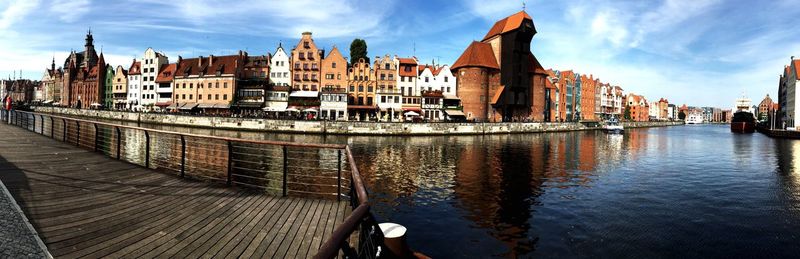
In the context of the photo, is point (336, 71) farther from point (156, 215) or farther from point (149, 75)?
point (156, 215)

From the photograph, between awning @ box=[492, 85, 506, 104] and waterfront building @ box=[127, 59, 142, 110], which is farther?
waterfront building @ box=[127, 59, 142, 110]

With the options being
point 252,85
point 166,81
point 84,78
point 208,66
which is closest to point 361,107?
point 252,85

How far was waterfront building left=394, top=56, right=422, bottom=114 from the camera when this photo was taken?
75688 mm

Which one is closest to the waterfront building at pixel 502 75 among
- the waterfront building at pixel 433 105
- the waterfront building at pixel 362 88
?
the waterfront building at pixel 433 105

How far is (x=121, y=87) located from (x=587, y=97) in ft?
452

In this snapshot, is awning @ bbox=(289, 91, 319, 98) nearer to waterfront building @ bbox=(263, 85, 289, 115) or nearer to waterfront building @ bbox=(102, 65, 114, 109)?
waterfront building @ bbox=(263, 85, 289, 115)

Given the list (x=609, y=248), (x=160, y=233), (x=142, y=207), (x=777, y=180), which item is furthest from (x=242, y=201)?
(x=777, y=180)

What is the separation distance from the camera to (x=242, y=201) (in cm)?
833

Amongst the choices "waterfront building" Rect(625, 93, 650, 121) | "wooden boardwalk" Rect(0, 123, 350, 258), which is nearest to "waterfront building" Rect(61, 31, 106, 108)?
"wooden boardwalk" Rect(0, 123, 350, 258)

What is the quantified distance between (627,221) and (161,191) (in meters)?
14.7

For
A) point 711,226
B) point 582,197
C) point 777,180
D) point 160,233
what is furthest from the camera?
point 777,180

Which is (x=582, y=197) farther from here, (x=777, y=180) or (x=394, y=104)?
(x=394, y=104)

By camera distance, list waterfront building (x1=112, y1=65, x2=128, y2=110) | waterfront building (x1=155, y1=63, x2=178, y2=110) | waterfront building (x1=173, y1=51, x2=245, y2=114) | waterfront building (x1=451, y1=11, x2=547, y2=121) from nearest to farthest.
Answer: waterfront building (x1=173, y1=51, x2=245, y2=114)
waterfront building (x1=451, y1=11, x2=547, y2=121)
waterfront building (x1=155, y1=63, x2=178, y2=110)
waterfront building (x1=112, y1=65, x2=128, y2=110)

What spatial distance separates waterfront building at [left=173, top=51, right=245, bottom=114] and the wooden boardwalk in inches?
2874
